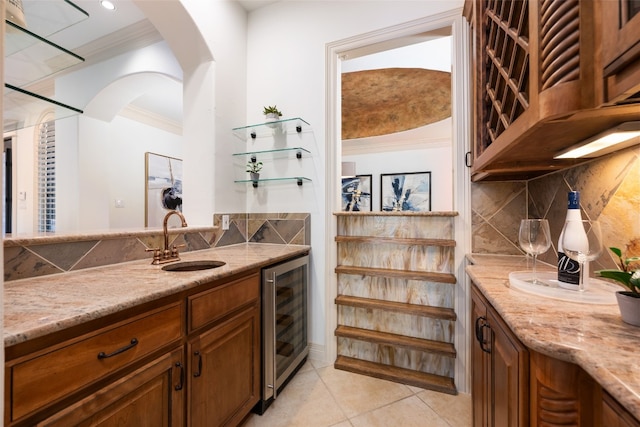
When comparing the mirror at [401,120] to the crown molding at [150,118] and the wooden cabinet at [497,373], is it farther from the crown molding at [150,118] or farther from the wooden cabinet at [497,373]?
the crown molding at [150,118]

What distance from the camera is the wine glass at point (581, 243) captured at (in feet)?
2.82

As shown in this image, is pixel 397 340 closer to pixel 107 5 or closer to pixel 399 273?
pixel 399 273

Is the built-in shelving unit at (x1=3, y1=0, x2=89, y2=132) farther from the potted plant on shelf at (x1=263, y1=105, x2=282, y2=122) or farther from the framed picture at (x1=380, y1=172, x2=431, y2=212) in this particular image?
the framed picture at (x1=380, y1=172, x2=431, y2=212)

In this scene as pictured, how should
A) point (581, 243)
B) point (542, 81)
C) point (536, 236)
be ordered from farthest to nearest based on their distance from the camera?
point (536, 236) < point (581, 243) < point (542, 81)

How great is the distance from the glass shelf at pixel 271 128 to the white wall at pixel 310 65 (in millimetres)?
73

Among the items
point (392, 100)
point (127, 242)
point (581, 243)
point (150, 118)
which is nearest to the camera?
point (581, 243)

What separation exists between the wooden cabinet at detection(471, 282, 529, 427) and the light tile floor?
0.37 m

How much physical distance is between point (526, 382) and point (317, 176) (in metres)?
1.74

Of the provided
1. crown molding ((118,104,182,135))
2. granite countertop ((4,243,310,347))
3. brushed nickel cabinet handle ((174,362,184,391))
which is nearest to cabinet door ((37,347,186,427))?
brushed nickel cabinet handle ((174,362,184,391))

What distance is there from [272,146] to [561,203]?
77.9 inches

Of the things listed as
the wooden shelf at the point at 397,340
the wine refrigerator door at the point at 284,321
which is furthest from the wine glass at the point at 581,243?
the wine refrigerator door at the point at 284,321

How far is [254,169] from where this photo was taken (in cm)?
239

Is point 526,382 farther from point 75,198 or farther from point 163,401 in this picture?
point 75,198

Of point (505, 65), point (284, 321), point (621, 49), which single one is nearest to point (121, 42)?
point (284, 321)
